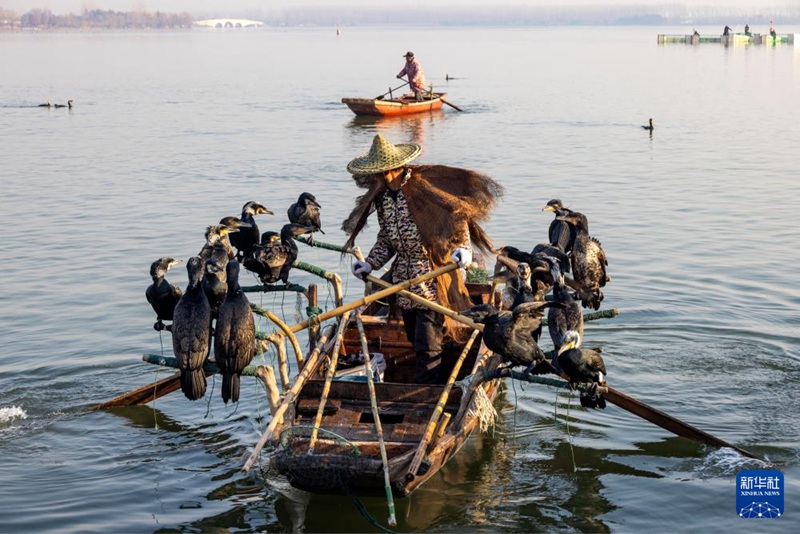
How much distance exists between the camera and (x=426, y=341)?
909 centimetres

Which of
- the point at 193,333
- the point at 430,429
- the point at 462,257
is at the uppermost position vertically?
the point at 462,257

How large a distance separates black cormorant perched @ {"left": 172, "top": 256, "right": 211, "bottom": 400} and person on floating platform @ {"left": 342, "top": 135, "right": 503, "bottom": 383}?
132cm

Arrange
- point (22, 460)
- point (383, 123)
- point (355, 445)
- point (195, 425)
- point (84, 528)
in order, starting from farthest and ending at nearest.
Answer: point (383, 123) < point (195, 425) < point (22, 460) < point (84, 528) < point (355, 445)

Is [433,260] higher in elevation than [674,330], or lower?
higher

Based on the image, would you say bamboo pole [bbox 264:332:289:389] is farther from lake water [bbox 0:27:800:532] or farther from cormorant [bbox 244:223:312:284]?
lake water [bbox 0:27:800:532]

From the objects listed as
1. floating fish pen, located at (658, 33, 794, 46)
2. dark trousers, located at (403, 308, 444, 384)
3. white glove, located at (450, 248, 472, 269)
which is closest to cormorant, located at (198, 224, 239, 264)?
dark trousers, located at (403, 308, 444, 384)

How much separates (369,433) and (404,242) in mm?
1682

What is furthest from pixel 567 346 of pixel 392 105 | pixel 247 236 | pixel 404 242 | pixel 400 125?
pixel 392 105

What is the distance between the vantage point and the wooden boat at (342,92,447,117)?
3338 centimetres

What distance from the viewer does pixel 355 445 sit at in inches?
313

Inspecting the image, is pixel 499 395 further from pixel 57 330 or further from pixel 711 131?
pixel 711 131

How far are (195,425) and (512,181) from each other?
548 inches

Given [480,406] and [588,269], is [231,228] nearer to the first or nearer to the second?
[480,406]

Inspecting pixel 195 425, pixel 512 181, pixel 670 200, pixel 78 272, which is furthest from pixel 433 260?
pixel 512 181
